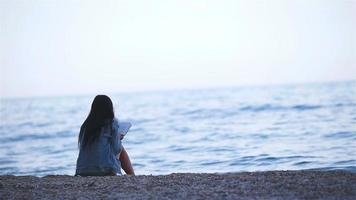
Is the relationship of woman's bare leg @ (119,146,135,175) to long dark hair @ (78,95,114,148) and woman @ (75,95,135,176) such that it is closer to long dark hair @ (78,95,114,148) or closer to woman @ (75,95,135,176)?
woman @ (75,95,135,176)

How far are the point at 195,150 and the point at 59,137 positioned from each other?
8430mm

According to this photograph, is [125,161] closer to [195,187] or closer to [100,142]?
[100,142]

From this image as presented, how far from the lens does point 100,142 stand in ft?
18.7

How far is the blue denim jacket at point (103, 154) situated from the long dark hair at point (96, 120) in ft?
0.17

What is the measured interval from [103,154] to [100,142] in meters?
0.15

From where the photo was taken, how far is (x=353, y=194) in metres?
4.34

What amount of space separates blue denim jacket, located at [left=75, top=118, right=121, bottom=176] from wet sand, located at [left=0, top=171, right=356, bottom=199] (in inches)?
9.4

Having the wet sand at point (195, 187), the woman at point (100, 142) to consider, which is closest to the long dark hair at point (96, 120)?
the woman at point (100, 142)

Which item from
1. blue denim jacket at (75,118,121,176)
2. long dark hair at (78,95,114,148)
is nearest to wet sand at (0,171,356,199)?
blue denim jacket at (75,118,121,176)

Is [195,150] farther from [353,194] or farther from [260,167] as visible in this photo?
[353,194]

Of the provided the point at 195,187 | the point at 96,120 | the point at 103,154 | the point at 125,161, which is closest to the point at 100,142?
the point at 103,154

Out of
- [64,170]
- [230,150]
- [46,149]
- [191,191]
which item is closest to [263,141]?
[230,150]

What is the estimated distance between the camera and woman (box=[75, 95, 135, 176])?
18.7ft

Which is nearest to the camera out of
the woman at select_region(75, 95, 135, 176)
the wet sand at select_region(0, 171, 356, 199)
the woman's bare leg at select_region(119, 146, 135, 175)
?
the wet sand at select_region(0, 171, 356, 199)
